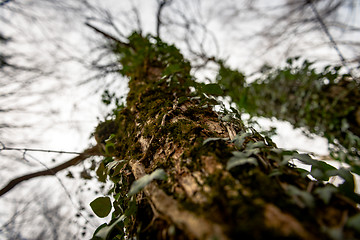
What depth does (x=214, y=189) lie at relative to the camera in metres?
0.42

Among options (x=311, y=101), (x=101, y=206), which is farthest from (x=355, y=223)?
(x=311, y=101)

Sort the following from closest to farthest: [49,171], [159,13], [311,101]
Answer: [49,171]
[311,101]
[159,13]

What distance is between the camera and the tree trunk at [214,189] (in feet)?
1.00

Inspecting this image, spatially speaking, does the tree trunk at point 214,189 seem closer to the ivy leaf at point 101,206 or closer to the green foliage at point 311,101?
the ivy leaf at point 101,206

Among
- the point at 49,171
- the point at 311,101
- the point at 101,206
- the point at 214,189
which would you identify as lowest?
the point at 311,101

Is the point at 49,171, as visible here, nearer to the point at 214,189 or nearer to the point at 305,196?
the point at 214,189

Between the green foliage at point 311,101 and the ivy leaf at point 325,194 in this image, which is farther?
the green foliage at point 311,101

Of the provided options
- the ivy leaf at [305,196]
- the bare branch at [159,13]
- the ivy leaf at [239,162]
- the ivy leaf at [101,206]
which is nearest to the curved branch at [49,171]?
the ivy leaf at [101,206]

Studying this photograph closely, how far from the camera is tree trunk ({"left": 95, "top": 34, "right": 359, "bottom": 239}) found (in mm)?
305

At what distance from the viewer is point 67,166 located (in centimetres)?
194

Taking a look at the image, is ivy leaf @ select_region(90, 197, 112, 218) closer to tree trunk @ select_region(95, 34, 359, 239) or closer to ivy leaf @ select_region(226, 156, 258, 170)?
tree trunk @ select_region(95, 34, 359, 239)

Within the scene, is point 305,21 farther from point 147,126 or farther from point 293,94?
point 147,126

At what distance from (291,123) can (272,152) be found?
2070 millimetres

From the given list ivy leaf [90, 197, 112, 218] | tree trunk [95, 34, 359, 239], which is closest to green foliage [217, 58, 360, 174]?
tree trunk [95, 34, 359, 239]
